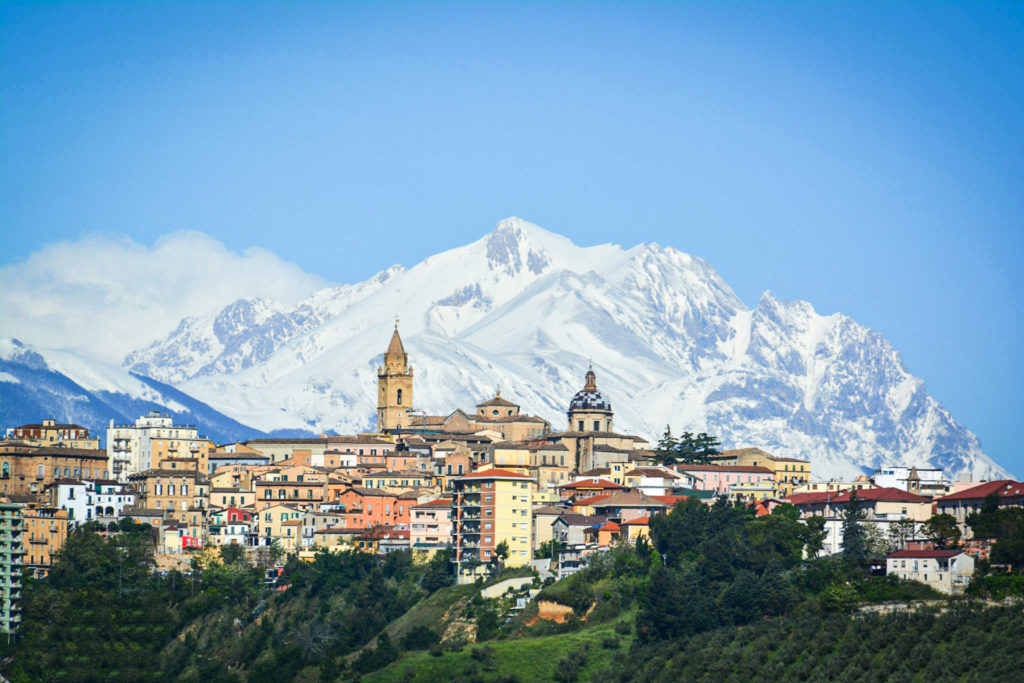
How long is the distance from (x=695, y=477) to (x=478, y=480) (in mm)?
23272

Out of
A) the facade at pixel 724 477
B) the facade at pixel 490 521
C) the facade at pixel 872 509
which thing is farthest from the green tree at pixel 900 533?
the facade at pixel 724 477

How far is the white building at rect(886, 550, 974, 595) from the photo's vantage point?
106000 mm

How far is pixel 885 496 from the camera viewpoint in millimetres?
122688

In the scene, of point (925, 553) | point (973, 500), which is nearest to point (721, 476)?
point (973, 500)

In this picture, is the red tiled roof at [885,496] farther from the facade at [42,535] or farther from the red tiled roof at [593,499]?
the facade at [42,535]

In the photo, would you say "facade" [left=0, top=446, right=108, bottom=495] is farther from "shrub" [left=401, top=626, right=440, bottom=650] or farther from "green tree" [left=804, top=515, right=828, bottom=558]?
"green tree" [left=804, top=515, right=828, bottom=558]

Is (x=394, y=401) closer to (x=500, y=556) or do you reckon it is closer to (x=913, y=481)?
(x=913, y=481)

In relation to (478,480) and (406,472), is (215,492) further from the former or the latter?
(478,480)

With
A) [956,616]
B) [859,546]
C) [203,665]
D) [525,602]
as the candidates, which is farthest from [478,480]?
[956,616]

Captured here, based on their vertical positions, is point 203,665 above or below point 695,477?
below

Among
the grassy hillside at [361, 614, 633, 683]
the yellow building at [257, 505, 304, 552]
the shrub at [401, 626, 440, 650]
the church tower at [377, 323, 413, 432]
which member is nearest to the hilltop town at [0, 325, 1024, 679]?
the yellow building at [257, 505, 304, 552]

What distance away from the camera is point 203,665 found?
4980 inches

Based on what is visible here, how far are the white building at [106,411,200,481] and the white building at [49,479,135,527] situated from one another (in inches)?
791

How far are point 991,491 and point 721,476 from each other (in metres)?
34.7
